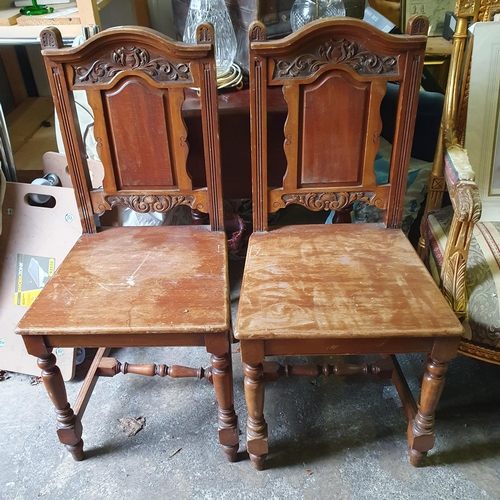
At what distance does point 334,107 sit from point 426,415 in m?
0.85

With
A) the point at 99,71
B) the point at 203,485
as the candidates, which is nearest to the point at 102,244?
the point at 99,71

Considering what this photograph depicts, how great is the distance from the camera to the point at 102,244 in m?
1.43

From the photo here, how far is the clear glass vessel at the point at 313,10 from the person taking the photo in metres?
1.78

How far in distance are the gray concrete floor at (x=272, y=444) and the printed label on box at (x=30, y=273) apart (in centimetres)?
30

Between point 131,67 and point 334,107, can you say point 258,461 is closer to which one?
point 334,107

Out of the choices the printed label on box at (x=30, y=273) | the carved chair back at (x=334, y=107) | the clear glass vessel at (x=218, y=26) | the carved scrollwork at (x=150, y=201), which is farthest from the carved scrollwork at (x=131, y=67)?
the printed label on box at (x=30, y=273)

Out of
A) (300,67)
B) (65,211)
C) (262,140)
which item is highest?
(300,67)

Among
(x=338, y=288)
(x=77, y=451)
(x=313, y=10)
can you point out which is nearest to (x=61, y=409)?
(x=77, y=451)

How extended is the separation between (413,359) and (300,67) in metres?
1.07

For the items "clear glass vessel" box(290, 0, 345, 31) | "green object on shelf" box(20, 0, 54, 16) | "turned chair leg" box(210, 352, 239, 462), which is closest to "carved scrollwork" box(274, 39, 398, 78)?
"clear glass vessel" box(290, 0, 345, 31)

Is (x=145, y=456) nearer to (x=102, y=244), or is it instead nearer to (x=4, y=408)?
(x=4, y=408)

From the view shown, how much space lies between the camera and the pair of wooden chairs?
3.73 feet

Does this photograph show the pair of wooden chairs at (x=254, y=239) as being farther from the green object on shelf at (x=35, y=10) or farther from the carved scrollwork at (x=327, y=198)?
the green object on shelf at (x=35, y=10)

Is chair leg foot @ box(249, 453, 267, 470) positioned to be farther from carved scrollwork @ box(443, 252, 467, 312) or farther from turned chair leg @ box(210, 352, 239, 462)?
carved scrollwork @ box(443, 252, 467, 312)
